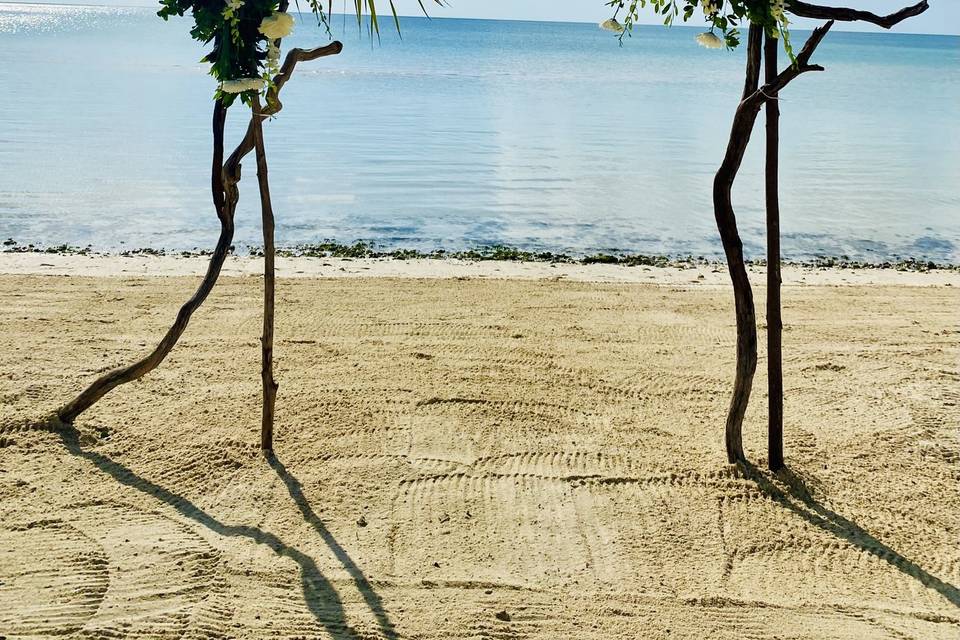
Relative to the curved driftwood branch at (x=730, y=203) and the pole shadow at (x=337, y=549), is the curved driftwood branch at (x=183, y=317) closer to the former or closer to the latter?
the pole shadow at (x=337, y=549)

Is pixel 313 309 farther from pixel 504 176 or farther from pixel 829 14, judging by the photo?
pixel 504 176

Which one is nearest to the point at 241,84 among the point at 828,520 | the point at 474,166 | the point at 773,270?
the point at 773,270

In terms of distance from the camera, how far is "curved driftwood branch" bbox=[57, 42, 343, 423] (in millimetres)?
4980

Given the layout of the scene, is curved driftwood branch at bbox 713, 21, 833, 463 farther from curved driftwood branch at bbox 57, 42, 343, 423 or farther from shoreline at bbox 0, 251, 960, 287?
shoreline at bbox 0, 251, 960, 287

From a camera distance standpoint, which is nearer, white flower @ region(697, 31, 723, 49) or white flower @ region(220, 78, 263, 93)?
white flower @ region(220, 78, 263, 93)

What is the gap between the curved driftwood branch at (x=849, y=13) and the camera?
443 cm

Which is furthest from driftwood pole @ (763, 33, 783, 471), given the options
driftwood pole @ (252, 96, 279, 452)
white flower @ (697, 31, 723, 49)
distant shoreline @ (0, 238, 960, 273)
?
distant shoreline @ (0, 238, 960, 273)

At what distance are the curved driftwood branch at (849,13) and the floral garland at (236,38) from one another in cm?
246

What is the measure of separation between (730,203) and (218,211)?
2891 mm

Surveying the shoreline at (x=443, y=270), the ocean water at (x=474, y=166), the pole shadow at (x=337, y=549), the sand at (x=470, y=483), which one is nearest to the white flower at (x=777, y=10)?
the sand at (x=470, y=483)

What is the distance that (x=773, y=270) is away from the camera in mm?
5012

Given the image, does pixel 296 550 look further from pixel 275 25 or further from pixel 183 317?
pixel 275 25

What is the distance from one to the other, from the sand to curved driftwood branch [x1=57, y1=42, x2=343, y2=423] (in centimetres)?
26

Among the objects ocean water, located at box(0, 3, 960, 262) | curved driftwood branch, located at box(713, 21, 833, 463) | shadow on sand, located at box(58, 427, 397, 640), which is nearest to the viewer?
shadow on sand, located at box(58, 427, 397, 640)
